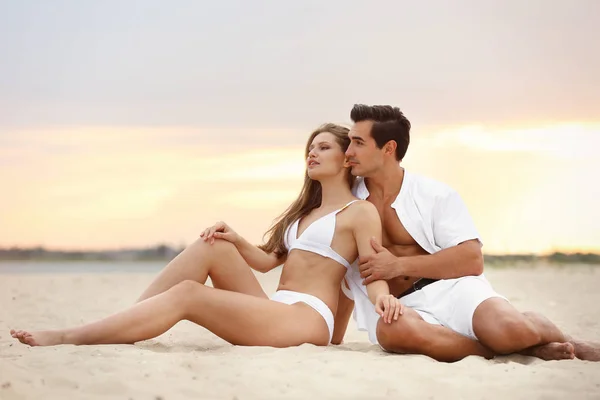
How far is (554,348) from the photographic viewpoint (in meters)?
5.39

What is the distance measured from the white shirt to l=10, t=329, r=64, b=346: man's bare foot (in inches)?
77.8

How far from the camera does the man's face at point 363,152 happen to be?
576 centimetres

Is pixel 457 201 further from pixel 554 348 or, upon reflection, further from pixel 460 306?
pixel 554 348

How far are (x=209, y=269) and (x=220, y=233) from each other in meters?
0.27

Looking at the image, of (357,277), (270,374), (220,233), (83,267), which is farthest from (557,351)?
(83,267)

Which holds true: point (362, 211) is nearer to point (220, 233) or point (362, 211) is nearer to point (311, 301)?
point (311, 301)

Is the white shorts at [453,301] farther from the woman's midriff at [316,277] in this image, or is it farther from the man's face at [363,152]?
the man's face at [363,152]

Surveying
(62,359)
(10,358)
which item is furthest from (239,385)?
(10,358)

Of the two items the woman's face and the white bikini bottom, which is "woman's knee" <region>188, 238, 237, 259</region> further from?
the woman's face

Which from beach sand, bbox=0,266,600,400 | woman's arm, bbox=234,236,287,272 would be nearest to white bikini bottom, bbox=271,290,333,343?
beach sand, bbox=0,266,600,400

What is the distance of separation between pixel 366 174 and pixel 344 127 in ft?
1.27

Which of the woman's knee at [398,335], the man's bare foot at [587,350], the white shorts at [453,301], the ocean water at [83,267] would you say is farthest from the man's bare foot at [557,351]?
the ocean water at [83,267]

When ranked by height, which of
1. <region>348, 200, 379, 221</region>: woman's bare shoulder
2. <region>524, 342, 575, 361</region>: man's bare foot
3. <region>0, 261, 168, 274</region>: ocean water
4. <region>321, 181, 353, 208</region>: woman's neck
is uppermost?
<region>321, 181, 353, 208</region>: woman's neck

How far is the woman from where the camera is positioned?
17.3 feet
